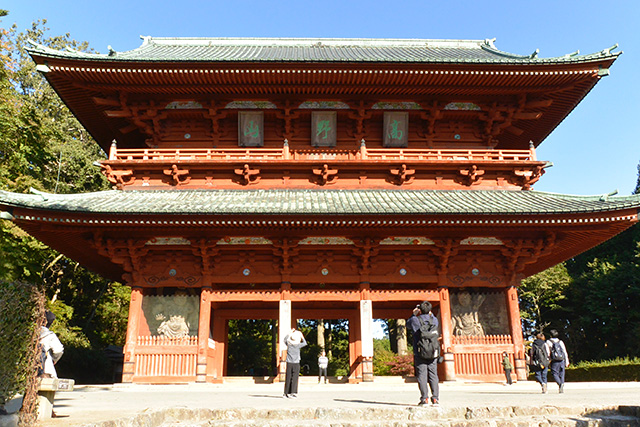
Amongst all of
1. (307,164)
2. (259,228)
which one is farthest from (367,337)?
(307,164)

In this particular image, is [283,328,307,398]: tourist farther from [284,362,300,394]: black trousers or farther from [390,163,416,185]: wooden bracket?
[390,163,416,185]: wooden bracket

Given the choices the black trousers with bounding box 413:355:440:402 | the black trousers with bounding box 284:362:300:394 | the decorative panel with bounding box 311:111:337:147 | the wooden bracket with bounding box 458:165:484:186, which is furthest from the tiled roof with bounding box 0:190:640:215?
the black trousers with bounding box 413:355:440:402

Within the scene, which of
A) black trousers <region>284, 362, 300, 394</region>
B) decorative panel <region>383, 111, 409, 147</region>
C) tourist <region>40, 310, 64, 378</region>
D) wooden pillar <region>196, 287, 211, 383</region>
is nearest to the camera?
tourist <region>40, 310, 64, 378</region>

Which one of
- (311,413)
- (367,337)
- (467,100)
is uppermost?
(467,100)

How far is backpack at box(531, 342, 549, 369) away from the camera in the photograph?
1240cm

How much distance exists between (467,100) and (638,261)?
27533mm

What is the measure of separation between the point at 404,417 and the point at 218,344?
37.3ft

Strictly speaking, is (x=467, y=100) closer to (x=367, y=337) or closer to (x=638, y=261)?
(x=367, y=337)

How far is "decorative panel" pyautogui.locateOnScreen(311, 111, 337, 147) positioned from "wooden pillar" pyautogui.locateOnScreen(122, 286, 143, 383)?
344 inches

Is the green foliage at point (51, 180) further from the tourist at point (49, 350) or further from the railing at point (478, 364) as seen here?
the railing at point (478, 364)

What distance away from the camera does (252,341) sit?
34.9 metres

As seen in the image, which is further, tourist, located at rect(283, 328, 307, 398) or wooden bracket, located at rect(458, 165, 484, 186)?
wooden bracket, located at rect(458, 165, 484, 186)

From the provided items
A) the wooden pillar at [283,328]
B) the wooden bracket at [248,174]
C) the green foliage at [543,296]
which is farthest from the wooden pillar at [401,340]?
the wooden bracket at [248,174]

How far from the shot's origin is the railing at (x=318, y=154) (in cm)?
1727
